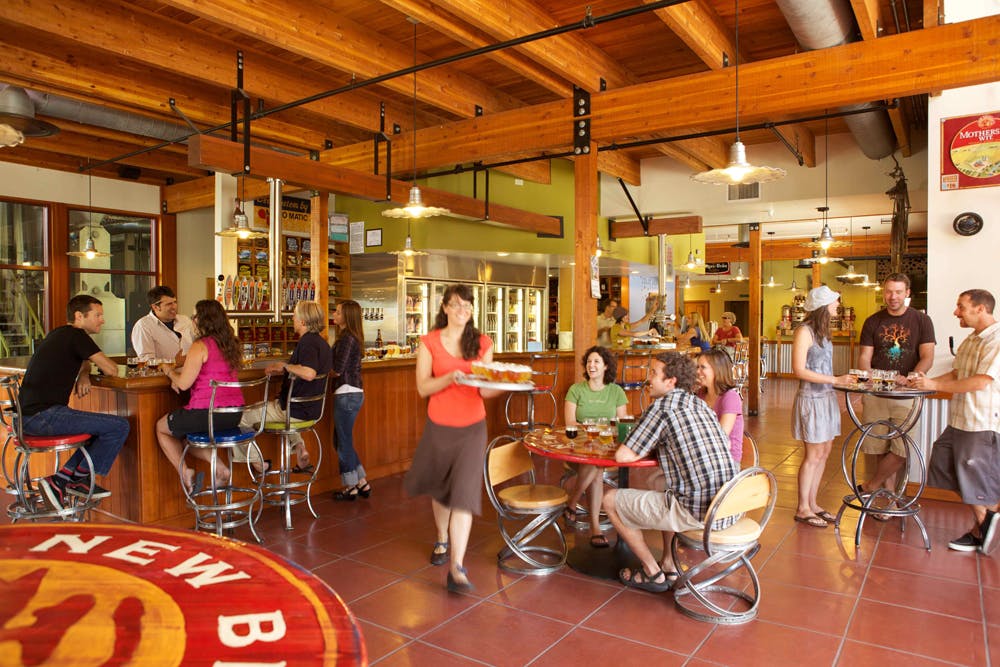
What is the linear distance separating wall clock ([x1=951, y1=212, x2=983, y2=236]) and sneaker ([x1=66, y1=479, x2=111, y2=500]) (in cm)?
703

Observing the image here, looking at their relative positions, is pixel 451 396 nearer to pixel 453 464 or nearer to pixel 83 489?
pixel 453 464

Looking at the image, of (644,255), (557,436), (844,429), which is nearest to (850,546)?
(557,436)

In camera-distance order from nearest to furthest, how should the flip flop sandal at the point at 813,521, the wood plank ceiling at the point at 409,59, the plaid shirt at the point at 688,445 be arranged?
the plaid shirt at the point at 688,445, the flip flop sandal at the point at 813,521, the wood plank ceiling at the point at 409,59

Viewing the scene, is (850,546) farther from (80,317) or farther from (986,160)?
(80,317)

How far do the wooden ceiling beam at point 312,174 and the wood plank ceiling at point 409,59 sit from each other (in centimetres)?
60

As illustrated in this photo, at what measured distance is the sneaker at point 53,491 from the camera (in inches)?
168

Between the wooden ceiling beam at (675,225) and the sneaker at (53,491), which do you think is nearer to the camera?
the sneaker at (53,491)

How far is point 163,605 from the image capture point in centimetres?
138

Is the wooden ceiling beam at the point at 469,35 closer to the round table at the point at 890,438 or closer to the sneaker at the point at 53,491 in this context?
the round table at the point at 890,438

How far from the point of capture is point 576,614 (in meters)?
3.45

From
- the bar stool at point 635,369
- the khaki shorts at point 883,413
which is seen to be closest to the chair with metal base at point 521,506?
the khaki shorts at point 883,413

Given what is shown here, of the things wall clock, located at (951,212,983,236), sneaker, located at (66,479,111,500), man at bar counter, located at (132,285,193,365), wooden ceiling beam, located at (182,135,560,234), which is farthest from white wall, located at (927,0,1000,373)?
man at bar counter, located at (132,285,193,365)

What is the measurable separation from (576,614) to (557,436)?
1.05 meters

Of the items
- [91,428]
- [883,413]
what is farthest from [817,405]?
[91,428]
